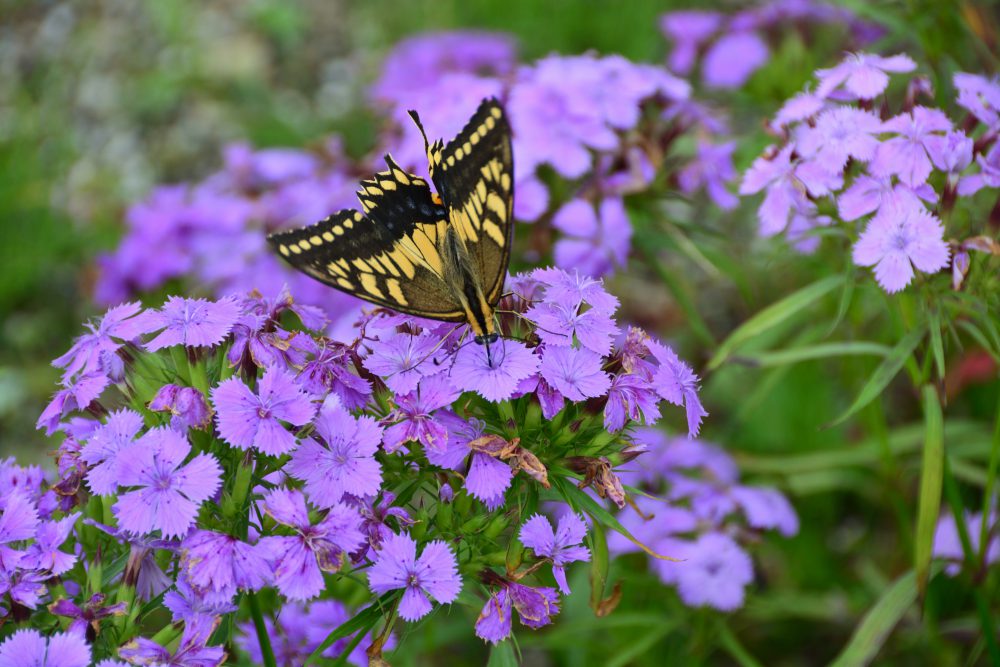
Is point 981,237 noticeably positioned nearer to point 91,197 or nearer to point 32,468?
point 32,468

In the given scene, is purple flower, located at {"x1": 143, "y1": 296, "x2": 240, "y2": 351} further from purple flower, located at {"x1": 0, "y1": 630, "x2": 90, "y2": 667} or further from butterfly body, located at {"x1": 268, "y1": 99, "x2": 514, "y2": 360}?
purple flower, located at {"x1": 0, "y1": 630, "x2": 90, "y2": 667}

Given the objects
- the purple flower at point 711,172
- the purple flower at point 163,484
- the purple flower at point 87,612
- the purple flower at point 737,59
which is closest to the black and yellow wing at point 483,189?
the purple flower at point 163,484

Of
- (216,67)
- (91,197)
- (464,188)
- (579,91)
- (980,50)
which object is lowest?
(464,188)

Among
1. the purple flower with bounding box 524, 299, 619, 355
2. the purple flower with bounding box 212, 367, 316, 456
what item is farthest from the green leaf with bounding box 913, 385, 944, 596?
the purple flower with bounding box 212, 367, 316, 456

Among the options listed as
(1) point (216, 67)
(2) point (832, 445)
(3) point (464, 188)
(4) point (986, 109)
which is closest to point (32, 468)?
(3) point (464, 188)

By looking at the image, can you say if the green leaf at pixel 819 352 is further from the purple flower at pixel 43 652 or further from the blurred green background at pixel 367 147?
the purple flower at pixel 43 652
